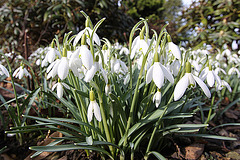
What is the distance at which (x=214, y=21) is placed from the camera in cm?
473

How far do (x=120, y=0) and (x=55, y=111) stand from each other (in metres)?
4.03

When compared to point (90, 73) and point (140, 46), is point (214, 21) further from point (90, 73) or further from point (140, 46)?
point (90, 73)

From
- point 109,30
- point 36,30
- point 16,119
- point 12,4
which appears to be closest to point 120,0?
point 109,30

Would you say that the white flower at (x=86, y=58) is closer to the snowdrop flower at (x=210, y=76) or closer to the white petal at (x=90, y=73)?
the white petal at (x=90, y=73)

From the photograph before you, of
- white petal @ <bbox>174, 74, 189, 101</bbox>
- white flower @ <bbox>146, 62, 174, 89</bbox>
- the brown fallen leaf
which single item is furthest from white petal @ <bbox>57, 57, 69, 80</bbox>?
the brown fallen leaf

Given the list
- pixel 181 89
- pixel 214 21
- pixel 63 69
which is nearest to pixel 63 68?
pixel 63 69

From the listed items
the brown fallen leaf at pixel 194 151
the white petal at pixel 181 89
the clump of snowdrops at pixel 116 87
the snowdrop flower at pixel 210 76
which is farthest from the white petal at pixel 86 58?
the brown fallen leaf at pixel 194 151

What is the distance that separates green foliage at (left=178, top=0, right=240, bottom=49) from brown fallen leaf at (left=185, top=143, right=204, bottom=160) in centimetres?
370

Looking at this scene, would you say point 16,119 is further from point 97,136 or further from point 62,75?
point 62,75

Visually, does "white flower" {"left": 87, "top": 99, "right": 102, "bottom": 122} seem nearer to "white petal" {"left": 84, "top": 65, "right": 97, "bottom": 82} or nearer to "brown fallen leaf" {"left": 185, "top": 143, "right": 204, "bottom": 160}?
"white petal" {"left": 84, "top": 65, "right": 97, "bottom": 82}

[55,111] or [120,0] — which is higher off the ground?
[120,0]

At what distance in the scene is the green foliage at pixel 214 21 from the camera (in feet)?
13.6

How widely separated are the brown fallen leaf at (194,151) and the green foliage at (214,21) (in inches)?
146

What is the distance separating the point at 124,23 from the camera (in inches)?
183
